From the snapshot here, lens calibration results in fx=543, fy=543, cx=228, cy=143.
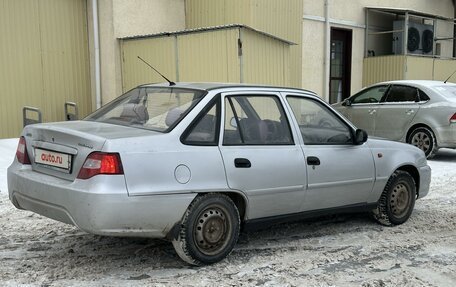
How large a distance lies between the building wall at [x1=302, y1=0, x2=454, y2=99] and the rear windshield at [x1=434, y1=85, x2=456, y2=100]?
507 centimetres

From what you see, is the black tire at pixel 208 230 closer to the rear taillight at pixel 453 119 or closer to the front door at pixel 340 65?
the rear taillight at pixel 453 119

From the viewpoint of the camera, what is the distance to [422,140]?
33.3 feet

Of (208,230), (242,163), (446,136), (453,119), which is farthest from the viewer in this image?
(446,136)

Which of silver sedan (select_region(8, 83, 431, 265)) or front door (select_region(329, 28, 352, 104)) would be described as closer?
silver sedan (select_region(8, 83, 431, 265))

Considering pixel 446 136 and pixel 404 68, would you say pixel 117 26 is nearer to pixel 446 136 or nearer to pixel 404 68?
pixel 446 136

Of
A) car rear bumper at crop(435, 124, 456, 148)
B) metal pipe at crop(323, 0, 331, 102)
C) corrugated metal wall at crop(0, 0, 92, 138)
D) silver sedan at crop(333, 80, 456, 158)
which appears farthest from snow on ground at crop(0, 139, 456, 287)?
metal pipe at crop(323, 0, 331, 102)

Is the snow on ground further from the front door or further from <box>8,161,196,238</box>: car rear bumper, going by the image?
the front door

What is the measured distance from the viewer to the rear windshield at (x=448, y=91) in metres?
9.86

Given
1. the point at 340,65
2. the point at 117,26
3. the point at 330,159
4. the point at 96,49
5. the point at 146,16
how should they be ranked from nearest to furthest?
the point at 330,159 < the point at 117,26 < the point at 96,49 < the point at 146,16 < the point at 340,65

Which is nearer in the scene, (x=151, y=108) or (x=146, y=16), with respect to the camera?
(x=151, y=108)

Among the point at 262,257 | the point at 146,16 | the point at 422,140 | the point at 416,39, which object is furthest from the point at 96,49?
the point at 416,39

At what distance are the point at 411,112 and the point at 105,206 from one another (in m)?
7.79

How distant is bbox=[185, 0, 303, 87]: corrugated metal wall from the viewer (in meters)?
11.6

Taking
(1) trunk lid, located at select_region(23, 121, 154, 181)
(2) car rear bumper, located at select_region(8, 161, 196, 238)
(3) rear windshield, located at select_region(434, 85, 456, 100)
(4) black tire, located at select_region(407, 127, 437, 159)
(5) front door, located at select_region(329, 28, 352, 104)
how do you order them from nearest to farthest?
(2) car rear bumper, located at select_region(8, 161, 196, 238)
(1) trunk lid, located at select_region(23, 121, 154, 181)
(3) rear windshield, located at select_region(434, 85, 456, 100)
(4) black tire, located at select_region(407, 127, 437, 159)
(5) front door, located at select_region(329, 28, 352, 104)
